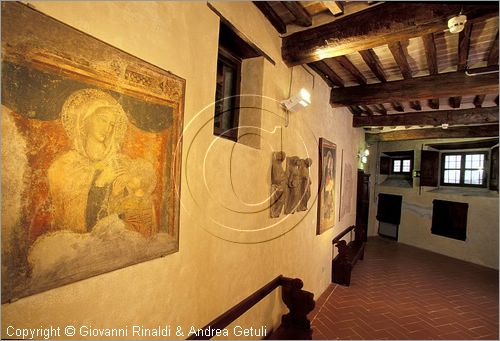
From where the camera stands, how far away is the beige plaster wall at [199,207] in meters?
1.24

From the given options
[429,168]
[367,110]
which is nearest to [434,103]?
[367,110]

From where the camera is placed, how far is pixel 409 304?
15.4 feet

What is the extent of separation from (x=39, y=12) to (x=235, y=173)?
1.68 m

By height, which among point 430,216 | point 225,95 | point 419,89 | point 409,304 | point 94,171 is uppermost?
point 419,89

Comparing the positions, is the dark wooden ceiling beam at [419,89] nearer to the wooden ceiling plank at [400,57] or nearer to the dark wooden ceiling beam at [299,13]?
the wooden ceiling plank at [400,57]

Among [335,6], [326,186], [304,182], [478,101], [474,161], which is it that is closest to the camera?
[335,6]

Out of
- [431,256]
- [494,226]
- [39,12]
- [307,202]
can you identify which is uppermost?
[39,12]

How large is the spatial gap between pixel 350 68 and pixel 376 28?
58.7 inches

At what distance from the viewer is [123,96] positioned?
4.47 ft

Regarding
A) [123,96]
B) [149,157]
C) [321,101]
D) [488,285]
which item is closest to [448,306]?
[488,285]

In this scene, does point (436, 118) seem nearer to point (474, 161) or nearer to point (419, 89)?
point (419, 89)

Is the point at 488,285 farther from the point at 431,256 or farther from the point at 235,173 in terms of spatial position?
the point at 235,173

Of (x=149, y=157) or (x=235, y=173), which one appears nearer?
(x=149, y=157)

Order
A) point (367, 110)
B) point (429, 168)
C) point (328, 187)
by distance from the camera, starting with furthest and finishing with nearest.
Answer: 1. point (429, 168)
2. point (367, 110)
3. point (328, 187)
